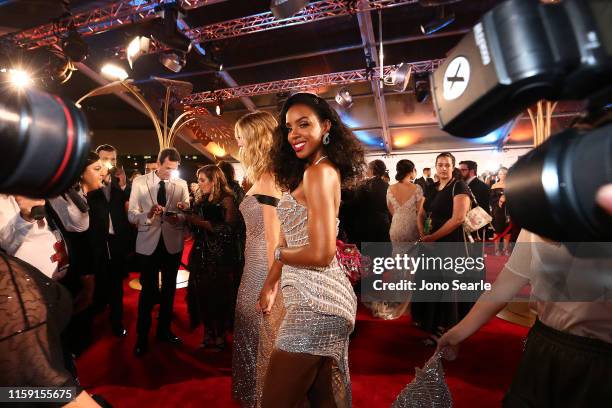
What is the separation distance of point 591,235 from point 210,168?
11.1 ft

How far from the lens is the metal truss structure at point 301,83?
8215mm

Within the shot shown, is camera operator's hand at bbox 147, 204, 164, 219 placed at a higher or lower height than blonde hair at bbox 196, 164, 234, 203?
lower

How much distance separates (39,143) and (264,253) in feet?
5.75

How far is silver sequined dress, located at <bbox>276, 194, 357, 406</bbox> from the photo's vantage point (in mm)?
1426

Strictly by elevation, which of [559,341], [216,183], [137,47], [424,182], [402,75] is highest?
[137,47]

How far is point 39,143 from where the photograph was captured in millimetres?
552

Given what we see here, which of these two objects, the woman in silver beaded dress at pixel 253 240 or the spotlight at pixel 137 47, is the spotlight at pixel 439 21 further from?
the spotlight at pixel 137 47

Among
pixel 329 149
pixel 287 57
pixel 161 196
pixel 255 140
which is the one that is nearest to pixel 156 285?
pixel 161 196

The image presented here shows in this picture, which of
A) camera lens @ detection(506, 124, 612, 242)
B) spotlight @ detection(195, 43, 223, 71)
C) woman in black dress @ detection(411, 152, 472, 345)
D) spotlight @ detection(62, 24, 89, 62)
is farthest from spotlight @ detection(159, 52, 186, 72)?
camera lens @ detection(506, 124, 612, 242)

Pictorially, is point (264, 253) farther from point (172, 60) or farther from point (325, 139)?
point (172, 60)

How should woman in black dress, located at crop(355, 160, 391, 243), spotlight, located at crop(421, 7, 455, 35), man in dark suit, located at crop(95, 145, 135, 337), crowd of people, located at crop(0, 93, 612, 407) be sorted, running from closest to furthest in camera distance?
crowd of people, located at crop(0, 93, 612, 407)
man in dark suit, located at crop(95, 145, 135, 337)
woman in black dress, located at crop(355, 160, 391, 243)
spotlight, located at crop(421, 7, 455, 35)

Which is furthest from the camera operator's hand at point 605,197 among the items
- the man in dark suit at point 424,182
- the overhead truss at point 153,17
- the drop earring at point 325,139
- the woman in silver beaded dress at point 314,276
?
the overhead truss at point 153,17

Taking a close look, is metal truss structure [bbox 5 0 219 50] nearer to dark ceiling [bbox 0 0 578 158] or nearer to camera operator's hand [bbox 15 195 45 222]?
dark ceiling [bbox 0 0 578 158]

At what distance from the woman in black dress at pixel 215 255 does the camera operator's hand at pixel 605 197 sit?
3196 mm
